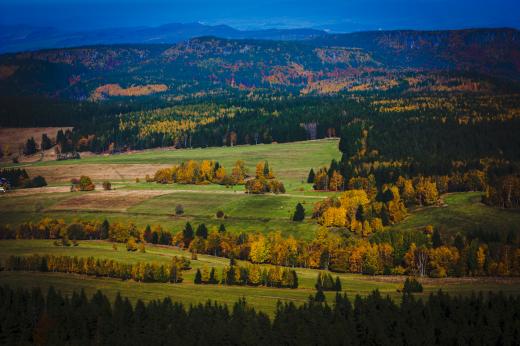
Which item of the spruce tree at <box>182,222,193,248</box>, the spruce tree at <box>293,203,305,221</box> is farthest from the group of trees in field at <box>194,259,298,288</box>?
the spruce tree at <box>293,203,305,221</box>

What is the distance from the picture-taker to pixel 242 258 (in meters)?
149

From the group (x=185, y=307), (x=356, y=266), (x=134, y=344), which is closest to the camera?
(x=134, y=344)

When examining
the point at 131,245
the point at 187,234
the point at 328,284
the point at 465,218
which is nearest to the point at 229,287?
the point at 328,284

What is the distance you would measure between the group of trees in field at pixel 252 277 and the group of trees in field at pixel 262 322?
58.2ft

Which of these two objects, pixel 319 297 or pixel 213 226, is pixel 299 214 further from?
pixel 319 297

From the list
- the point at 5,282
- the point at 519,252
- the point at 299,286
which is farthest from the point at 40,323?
the point at 519,252

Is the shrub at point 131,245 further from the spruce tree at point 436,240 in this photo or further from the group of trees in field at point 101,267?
the spruce tree at point 436,240

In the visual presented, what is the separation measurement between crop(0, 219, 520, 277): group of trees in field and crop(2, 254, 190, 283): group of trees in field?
1608cm

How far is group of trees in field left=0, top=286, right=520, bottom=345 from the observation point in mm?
99250

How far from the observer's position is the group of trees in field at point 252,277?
13125 centimetres

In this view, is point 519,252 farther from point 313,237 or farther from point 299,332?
point 299,332

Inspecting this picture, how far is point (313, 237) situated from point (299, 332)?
57461 mm

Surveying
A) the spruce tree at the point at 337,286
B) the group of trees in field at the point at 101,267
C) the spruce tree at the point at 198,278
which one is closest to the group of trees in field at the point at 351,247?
the spruce tree at the point at 337,286

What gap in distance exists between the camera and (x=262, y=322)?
10288 cm
